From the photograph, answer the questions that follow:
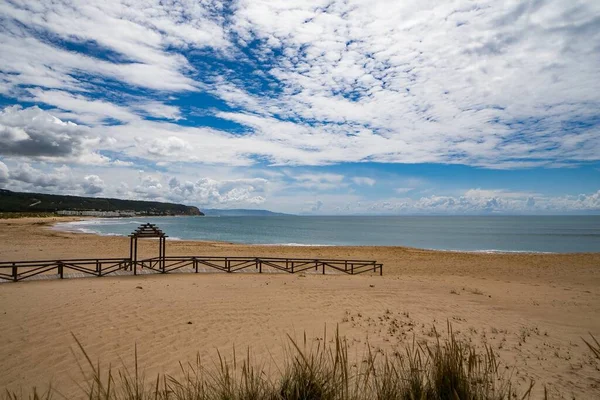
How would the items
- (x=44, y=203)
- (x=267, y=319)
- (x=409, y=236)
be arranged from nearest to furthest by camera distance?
(x=267, y=319) < (x=409, y=236) < (x=44, y=203)

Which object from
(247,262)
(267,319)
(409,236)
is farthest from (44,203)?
(267,319)

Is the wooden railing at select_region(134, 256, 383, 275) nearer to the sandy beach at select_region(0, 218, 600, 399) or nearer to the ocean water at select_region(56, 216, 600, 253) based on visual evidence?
the sandy beach at select_region(0, 218, 600, 399)

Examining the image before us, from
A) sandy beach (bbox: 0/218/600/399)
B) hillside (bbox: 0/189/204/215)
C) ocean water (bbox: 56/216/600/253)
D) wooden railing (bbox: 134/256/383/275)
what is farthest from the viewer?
hillside (bbox: 0/189/204/215)

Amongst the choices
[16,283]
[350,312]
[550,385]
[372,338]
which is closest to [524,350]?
[550,385]

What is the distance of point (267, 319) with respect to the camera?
10359 mm

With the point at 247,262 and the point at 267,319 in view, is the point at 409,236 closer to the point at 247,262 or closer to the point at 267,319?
the point at 247,262

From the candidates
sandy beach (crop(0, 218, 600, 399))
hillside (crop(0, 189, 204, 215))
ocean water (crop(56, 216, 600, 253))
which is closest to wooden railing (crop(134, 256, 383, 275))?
sandy beach (crop(0, 218, 600, 399))

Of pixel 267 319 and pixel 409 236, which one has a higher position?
pixel 267 319

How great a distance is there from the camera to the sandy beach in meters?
7.12

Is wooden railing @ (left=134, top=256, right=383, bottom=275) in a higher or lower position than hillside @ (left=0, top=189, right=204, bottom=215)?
lower

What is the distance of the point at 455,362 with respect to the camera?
12.8 feet

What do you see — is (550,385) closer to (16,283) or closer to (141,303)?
(141,303)

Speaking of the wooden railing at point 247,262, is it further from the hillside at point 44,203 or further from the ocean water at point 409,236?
the hillside at point 44,203

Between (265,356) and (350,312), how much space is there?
14.4 ft
